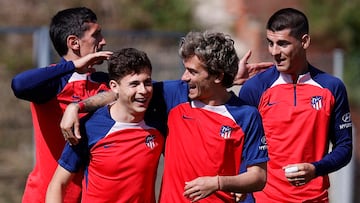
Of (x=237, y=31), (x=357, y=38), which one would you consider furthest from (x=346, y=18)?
(x=237, y=31)

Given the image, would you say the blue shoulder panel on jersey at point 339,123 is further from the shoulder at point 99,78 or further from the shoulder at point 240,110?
the shoulder at point 99,78

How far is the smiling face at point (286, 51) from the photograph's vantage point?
23.5ft

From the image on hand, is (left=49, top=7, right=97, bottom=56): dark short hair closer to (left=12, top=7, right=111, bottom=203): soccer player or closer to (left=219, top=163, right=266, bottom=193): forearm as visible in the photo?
(left=12, top=7, right=111, bottom=203): soccer player

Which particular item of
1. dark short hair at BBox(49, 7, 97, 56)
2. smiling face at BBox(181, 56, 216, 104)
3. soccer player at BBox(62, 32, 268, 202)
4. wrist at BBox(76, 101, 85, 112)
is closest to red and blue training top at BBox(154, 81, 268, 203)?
soccer player at BBox(62, 32, 268, 202)

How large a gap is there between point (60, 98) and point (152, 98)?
2.75 ft

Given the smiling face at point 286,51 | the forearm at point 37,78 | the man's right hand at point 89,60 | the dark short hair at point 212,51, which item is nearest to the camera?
the dark short hair at point 212,51

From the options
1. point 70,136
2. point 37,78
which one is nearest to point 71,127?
point 70,136

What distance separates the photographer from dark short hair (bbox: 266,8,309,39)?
283 inches

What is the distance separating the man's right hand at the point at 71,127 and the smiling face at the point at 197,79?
0.73 meters

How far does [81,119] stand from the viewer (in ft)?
21.1

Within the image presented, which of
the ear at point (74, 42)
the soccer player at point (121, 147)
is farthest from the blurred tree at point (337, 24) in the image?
the soccer player at point (121, 147)

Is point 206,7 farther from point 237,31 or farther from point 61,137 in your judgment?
point 61,137

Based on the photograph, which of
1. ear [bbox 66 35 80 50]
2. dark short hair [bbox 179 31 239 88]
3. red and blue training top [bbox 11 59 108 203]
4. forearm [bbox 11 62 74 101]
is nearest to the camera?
dark short hair [bbox 179 31 239 88]

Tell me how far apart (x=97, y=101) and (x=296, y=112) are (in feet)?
4.91
